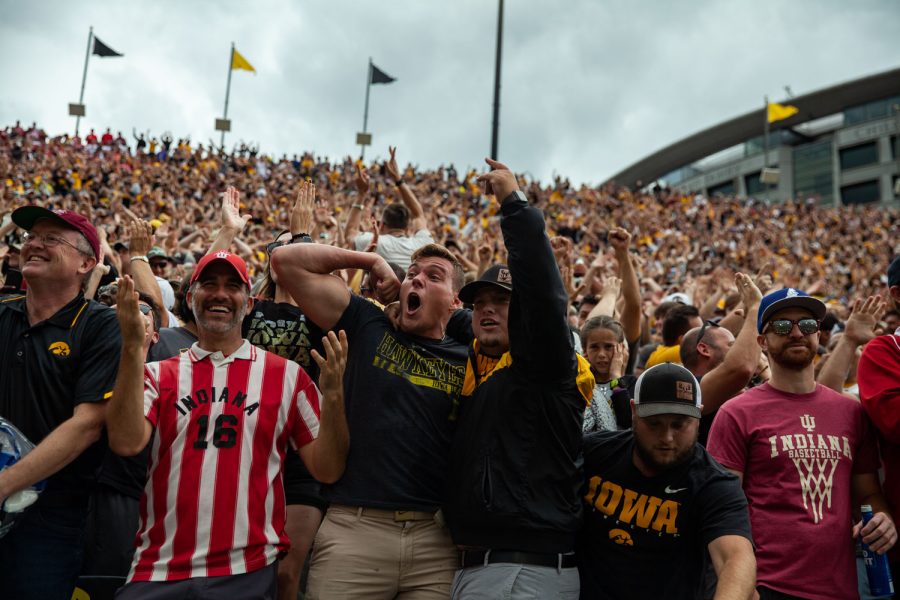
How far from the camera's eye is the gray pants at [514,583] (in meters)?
2.77

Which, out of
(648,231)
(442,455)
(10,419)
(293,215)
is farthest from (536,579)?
(648,231)

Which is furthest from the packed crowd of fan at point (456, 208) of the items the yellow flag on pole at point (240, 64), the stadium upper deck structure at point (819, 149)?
the stadium upper deck structure at point (819, 149)

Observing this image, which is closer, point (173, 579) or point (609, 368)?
point (173, 579)

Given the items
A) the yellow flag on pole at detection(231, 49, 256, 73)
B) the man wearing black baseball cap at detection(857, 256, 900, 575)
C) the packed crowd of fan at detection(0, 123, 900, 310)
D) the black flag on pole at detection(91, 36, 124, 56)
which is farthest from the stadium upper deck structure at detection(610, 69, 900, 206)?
the man wearing black baseball cap at detection(857, 256, 900, 575)

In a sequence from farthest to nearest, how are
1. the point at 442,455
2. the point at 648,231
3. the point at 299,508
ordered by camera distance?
the point at 648,231
the point at 299,508
the point at 442,455

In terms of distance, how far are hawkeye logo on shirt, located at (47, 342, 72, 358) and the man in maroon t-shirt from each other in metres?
2.75

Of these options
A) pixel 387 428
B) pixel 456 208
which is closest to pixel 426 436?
pixel 387 428

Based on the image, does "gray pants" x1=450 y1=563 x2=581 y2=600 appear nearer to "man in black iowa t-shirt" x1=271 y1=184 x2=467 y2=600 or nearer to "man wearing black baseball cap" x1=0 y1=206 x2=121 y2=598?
"man in black iowa t-shirt" x1=271 y1=184 x2=467 y2=600

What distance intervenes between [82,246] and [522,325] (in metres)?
1.83

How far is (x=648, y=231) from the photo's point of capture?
23688mm

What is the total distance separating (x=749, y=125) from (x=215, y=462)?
186 feet

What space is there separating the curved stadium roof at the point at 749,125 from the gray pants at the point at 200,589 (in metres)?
54.4

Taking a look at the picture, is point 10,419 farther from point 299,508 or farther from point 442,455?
point 442,455

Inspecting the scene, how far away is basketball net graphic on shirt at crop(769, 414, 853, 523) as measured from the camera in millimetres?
Result: 3264
